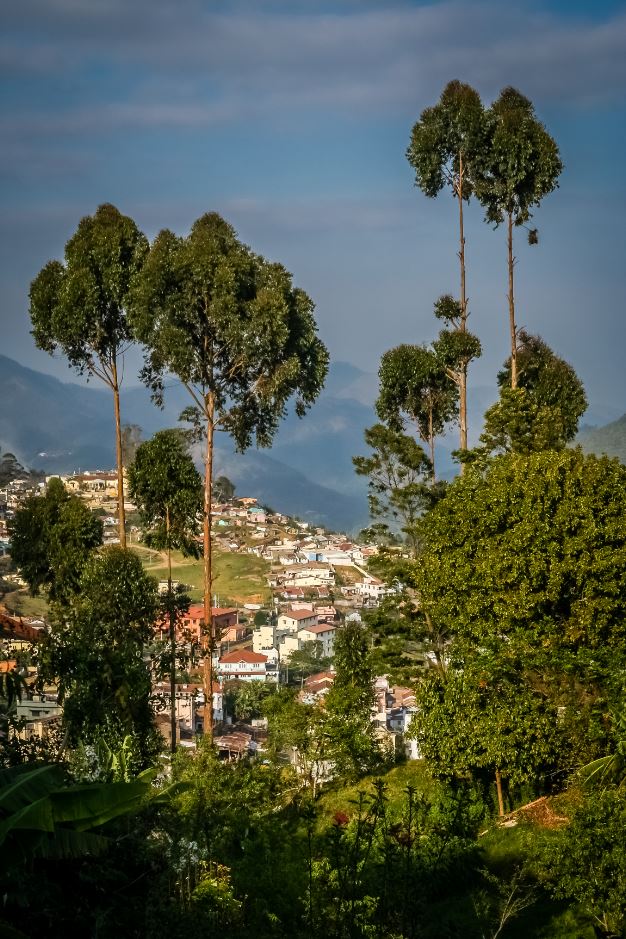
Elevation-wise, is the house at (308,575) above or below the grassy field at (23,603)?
above

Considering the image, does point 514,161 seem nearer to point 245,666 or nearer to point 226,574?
point 245,666

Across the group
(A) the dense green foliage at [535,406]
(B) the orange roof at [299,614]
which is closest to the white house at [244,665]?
(B) the orange roof at [299,614]

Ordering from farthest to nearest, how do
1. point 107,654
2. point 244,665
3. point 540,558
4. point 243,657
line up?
point 243,657
point 244,665
point 107,654
point 540,558

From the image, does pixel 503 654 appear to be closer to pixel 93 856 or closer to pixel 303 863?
pixel 303 863

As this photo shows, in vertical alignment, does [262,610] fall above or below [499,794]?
above

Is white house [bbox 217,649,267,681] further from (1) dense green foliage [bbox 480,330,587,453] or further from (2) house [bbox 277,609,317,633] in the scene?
(1) dense green foliage [bbox 480,330,587,453]

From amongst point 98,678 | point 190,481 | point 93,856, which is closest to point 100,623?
point 98,678

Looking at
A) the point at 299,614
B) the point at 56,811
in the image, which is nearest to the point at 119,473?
the point at 56,811

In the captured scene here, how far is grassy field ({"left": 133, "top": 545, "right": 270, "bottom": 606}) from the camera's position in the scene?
278 feet

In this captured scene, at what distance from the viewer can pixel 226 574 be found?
91250 mm

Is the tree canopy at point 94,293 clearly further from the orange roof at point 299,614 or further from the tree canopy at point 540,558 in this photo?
the orange roof at point 299,614

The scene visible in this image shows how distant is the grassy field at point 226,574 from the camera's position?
84688 millimetres

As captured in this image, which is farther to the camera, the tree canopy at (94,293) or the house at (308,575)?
the house at (308,575)

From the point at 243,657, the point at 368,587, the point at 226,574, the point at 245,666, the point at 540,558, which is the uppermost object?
the point at 226,574
